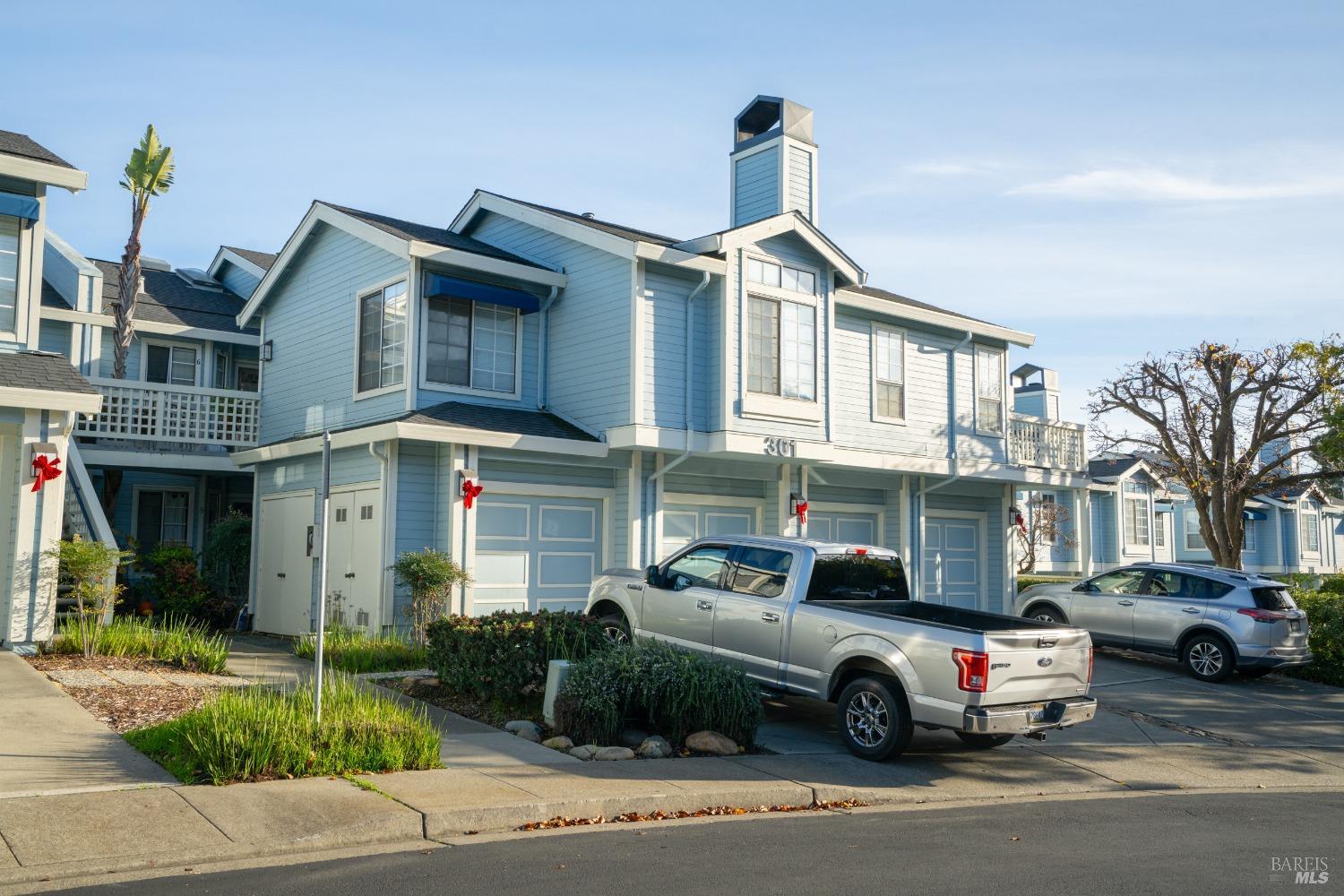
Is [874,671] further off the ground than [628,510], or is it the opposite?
[628,510]

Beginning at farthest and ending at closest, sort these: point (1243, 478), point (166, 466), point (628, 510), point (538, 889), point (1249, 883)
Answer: point (1243, 478) → point (166, 466) → point (628, 510) → point (1249, 883) → point (538, 889)

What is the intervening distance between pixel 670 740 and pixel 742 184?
41.4 ft

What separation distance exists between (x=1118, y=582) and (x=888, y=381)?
5370mm

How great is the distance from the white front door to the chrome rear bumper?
39.2 ft

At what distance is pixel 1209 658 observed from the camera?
15.7 metres

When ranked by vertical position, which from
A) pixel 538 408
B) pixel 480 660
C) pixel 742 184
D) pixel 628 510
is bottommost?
pixel 480 660

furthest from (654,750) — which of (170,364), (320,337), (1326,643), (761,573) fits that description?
(170,364)

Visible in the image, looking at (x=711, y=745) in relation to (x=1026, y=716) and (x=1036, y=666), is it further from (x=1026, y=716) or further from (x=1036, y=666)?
(x=1036, y=666)

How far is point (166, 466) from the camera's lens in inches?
782

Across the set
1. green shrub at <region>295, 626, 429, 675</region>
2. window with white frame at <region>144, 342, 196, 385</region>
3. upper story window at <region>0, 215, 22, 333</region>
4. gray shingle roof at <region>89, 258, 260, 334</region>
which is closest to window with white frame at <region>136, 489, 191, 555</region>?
window with white frame at <region>144, 342, 196, 385</region>

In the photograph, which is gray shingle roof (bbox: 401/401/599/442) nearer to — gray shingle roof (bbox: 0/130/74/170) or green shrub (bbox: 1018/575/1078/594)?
gray shingle roof (bbox: 0/130/74/170)

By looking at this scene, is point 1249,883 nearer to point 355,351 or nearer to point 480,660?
point 480,660

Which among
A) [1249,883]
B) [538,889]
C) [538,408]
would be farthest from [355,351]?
[1249,883]

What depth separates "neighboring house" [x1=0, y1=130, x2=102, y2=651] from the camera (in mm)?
13273
